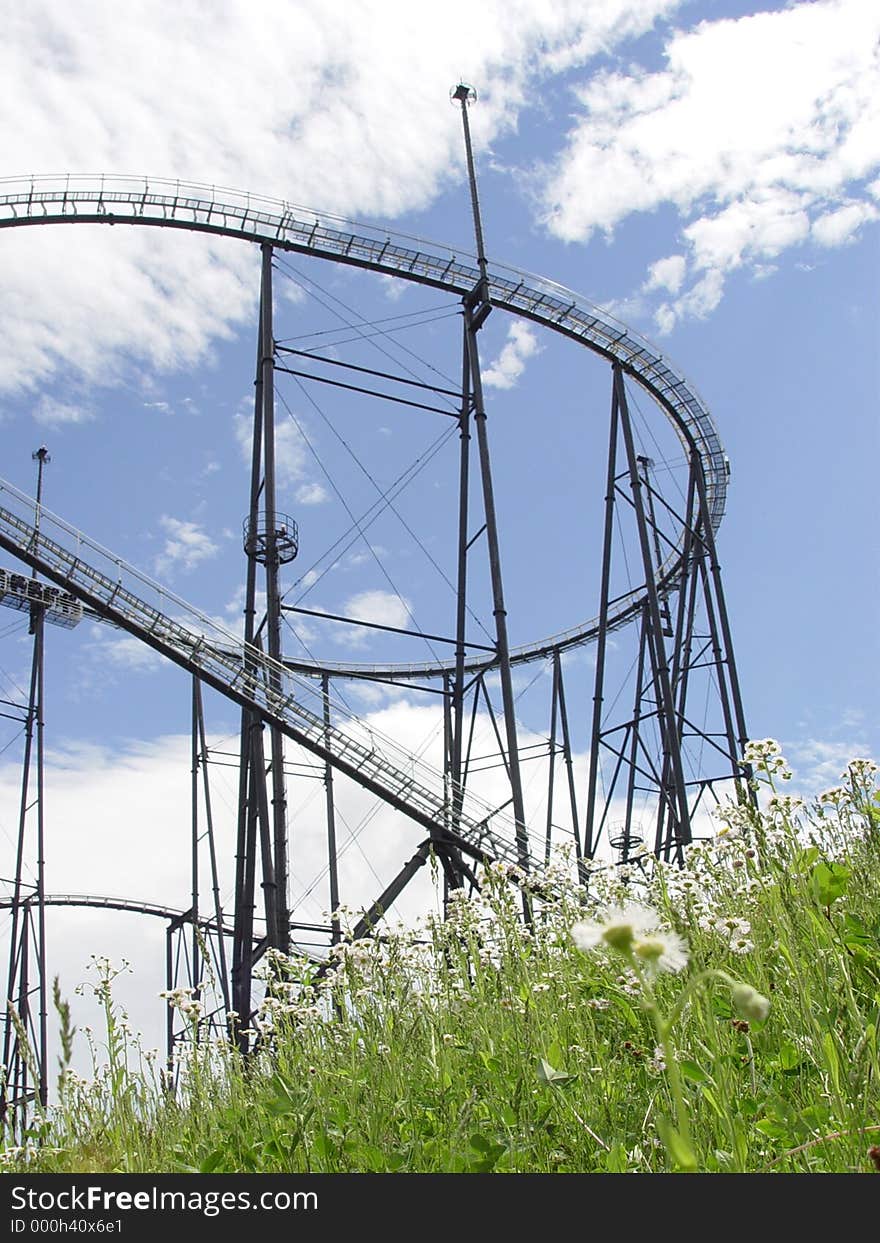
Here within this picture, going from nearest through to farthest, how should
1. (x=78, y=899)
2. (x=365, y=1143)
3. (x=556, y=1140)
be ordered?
(x=556, y=1140) < (x=365, y=1143) < (x=78, y=899)

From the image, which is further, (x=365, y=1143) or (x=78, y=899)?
(x=78, y=899)

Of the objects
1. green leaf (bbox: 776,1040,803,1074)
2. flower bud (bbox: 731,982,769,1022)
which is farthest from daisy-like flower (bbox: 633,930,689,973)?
green leaf (bbox: 776,1040,803,1074)

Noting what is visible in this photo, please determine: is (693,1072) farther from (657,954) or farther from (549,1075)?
(657,954)

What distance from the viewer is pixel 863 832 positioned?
3979mm

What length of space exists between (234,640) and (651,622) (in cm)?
787

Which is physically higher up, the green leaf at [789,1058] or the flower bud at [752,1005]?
the flower bud at [752,1005]

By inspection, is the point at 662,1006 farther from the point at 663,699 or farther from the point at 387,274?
the point at 387,274

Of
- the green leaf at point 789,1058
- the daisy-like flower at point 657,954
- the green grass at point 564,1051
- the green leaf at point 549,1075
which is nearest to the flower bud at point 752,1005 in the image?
the daisy-like flower at point 657,954

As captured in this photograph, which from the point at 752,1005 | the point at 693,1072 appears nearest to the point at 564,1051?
the point at 693,1072

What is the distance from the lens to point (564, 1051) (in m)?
3.06

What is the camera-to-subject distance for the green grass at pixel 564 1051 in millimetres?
2229

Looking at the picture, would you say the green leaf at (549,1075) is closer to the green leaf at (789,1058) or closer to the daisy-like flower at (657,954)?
the green leaf at (789,1058)

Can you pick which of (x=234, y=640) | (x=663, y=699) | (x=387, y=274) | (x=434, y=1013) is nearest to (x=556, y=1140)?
(x=434, y=1013)

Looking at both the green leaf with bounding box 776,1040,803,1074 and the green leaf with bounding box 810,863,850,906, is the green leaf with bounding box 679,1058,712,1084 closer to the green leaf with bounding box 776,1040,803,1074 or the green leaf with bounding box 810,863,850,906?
the green leaf with bounding box 776,1040,803,1074
